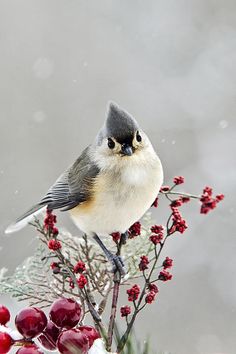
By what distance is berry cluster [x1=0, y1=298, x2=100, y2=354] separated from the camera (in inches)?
25.1

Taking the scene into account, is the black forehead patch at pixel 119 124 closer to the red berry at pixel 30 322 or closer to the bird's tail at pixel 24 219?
the bird's tail at pixel 24 219

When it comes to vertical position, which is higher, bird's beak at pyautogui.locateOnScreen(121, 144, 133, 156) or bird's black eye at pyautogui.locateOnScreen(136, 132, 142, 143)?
bird's black eye at pyautogui.locateOnScreen(136, 132, 142, 143)

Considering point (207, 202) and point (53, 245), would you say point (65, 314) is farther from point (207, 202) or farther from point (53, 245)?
point (207, 202)

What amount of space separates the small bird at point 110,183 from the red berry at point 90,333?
0.21m

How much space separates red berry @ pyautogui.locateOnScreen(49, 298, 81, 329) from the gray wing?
37 centimetres

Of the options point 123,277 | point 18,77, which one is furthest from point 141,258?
point 18,77

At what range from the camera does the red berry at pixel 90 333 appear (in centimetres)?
64

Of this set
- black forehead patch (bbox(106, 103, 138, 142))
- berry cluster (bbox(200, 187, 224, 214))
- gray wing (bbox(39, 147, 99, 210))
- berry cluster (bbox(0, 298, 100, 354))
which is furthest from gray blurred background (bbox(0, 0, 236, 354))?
berry cluster (bbox(0, 298, 100, 354))

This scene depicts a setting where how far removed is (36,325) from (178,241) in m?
2.40

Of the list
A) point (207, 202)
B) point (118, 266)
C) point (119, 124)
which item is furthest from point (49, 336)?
point (119, 124)

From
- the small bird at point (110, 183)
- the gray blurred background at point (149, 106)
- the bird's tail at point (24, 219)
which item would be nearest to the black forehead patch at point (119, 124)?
the small bird at point (110, 183)

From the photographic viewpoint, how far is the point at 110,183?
105 centimetres

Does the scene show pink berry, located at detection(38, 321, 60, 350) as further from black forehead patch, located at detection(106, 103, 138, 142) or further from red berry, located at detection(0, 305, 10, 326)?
black forehead patch, located at detection(106, 103, 138, 142)

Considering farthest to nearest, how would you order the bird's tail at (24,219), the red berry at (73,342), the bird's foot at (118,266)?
the bird's tail at (24,219)
the bird's foot at (118,266)
the red berry at (73,342)
